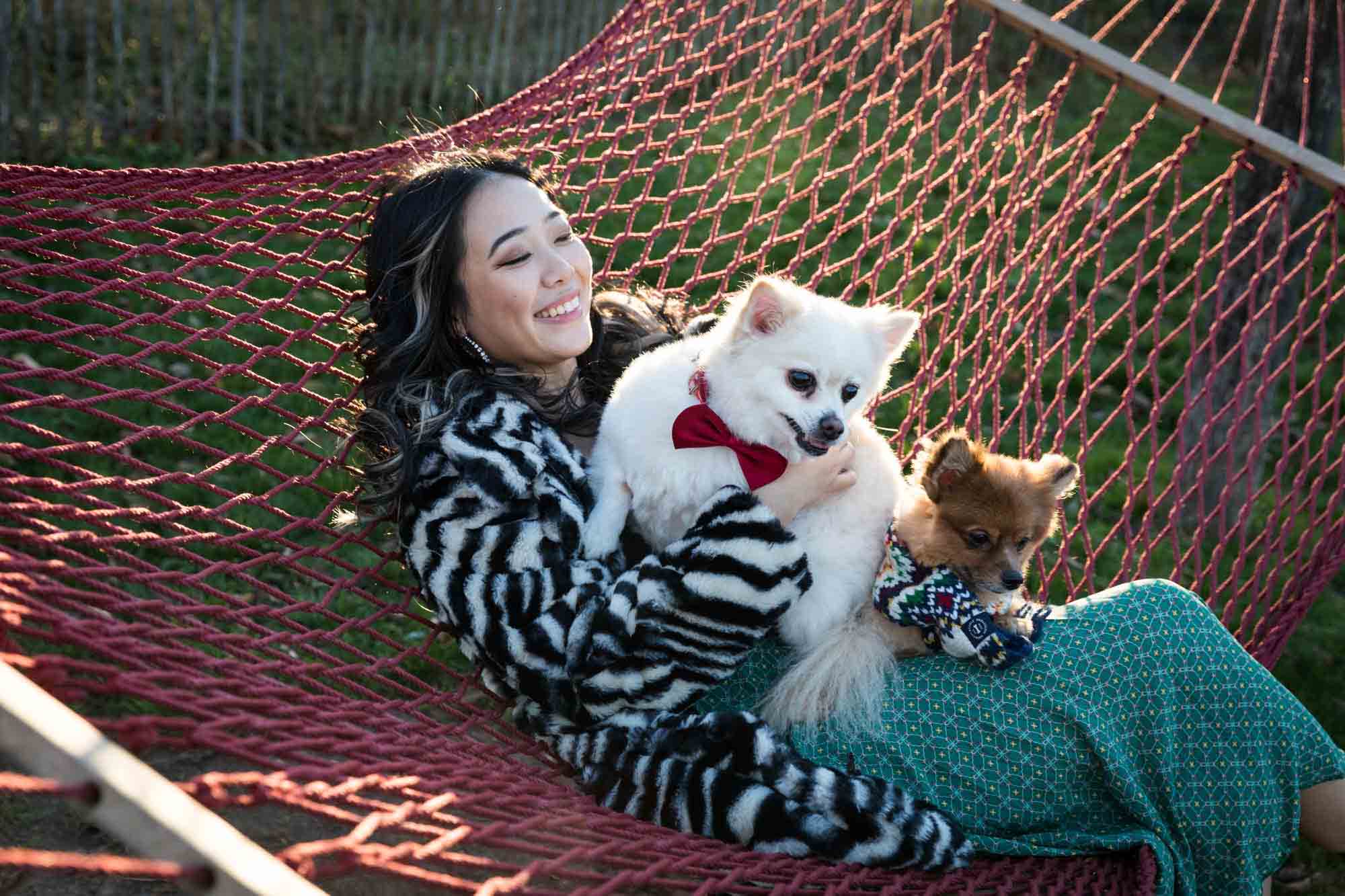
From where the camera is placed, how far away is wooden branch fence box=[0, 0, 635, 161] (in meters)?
5.67

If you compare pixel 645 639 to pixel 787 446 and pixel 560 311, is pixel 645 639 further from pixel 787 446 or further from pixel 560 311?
pixel 560 311

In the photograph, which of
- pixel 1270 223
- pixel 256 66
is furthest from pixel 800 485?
pixel 256 66

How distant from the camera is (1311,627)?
12.1 ft

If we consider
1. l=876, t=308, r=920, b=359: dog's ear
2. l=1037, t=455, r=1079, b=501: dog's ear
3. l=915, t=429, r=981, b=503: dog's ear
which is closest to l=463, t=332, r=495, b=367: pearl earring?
l=876, t=308, r=920, b=359: dog's ear

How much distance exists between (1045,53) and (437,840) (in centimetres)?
792

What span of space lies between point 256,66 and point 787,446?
17.2 feet

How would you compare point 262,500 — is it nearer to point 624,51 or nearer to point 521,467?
point 521,467

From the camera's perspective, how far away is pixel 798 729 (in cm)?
202

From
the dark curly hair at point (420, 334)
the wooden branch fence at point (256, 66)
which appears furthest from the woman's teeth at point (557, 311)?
the wooden branch fence at point (256, 66)

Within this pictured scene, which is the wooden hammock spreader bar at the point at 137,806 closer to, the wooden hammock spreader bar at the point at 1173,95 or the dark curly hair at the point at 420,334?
the dark curly hair at the point at 420,334

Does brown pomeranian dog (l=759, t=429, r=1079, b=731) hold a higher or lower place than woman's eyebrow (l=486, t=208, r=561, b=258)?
lower

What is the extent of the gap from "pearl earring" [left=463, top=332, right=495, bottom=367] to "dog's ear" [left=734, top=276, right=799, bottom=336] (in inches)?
18.4

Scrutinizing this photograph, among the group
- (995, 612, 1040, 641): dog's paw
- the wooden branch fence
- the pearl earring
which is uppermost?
the pearl earring

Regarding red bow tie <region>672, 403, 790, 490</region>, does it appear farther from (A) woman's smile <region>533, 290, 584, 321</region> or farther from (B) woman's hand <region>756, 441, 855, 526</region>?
(A) woman's smile <region>533, 290, 584, 321</region>
